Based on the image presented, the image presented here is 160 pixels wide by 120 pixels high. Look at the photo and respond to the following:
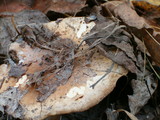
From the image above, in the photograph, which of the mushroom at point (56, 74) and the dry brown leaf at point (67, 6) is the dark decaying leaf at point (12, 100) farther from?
the dry brown leaf at point (67, 6)

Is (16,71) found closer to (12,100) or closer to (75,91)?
(12,100)

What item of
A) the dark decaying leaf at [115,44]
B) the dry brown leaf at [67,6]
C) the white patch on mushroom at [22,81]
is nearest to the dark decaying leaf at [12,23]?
the dry brown leaf at [67,6]

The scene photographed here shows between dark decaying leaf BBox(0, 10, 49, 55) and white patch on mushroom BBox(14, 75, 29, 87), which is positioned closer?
white patch on mushroom BBox(14, 75, 29, 87)

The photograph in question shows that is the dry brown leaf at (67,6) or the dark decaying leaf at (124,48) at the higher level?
the dark decaying leaf at (124,48)

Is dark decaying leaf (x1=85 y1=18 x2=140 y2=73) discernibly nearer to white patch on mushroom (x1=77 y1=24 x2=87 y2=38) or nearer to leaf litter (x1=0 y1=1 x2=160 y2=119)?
leaf litter (x1=0 y1=1 x2=160 y2=119)

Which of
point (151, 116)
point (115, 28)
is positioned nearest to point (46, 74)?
point (115, 28)

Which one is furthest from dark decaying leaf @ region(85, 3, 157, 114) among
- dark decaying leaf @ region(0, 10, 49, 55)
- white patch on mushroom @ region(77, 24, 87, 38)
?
dark decaying leaf @ region(0, 10, 49, 55)

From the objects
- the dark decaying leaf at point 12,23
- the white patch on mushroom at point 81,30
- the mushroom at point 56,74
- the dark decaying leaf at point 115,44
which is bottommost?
the dark decaying leaf at point 12,23

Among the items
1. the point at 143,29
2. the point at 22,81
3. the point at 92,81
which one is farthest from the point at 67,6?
the point at 92,81

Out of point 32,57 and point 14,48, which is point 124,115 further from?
point 14,48
